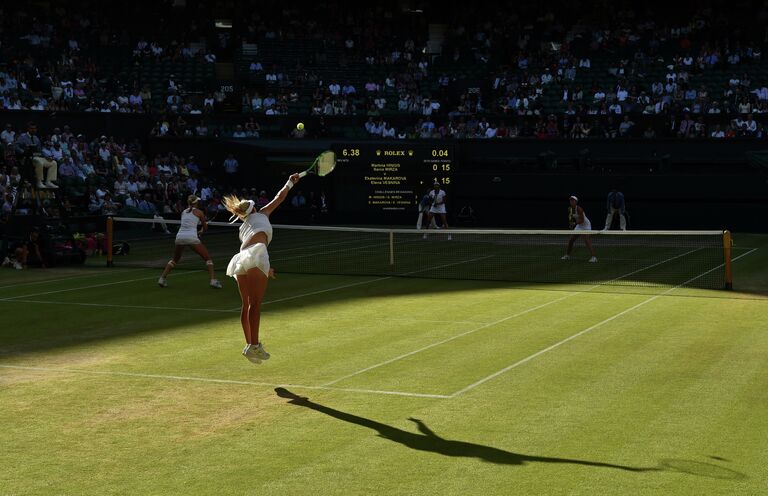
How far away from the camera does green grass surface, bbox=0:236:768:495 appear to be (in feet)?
29.1

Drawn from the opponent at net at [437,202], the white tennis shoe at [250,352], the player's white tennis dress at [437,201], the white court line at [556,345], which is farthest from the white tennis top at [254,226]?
the player's white tennis dress at [437,201]

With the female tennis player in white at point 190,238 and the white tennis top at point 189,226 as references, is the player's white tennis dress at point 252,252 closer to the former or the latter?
the female tennis player in white at point 190,238

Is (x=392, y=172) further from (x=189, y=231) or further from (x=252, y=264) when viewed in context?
(x=252, y=264)

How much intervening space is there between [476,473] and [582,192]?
3564cm

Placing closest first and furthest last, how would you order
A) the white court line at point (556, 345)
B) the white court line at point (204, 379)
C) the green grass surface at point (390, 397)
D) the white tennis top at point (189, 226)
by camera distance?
the green grass surface at point (390, 397)
the white court line at point (204, 379)
the white court line at point (556, 345)
the white tennis top at point (189, 226)

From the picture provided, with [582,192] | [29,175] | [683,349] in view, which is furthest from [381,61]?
[683,349]

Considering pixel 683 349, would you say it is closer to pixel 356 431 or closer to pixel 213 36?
pixel 356 431

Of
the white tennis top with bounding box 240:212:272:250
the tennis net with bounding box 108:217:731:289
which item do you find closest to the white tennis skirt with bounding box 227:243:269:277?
the white tennis top with bounding box 240:212:272:250

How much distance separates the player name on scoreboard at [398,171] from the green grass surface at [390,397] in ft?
73.1

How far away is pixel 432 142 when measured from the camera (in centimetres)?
4425

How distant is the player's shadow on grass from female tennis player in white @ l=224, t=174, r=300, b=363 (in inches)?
90.7

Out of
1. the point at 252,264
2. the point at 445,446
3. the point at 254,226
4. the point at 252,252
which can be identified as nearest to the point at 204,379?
the point at 252,264

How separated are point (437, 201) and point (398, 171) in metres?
5.88

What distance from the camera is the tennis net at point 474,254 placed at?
25.7 meters
